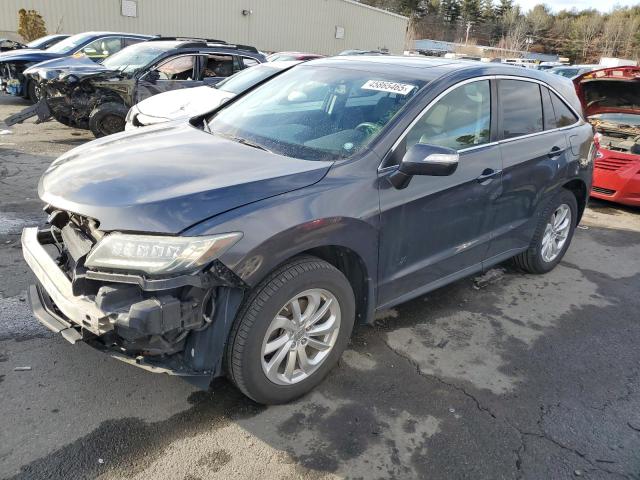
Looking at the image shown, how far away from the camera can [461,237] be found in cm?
346

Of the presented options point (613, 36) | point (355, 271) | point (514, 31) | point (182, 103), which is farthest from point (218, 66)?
point (514, 31)

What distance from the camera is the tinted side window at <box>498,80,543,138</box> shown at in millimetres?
3689

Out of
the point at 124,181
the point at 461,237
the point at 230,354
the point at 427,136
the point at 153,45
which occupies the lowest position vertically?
the point at 230,354

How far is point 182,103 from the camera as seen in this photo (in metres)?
7.22

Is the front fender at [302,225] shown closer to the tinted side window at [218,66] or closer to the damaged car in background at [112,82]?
the damaged car in background at [112,82]

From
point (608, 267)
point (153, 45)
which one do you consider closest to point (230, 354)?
point (608, 267)

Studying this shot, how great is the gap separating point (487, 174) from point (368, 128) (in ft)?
3.30

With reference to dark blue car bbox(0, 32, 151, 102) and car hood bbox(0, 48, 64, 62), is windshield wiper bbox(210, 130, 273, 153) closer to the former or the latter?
dark blue car bbox(0, 32, 151, 102)

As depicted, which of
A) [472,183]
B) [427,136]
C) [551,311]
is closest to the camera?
[427,136]

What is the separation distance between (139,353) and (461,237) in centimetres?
219

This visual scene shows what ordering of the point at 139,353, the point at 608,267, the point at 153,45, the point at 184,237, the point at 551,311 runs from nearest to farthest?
the point at 184,237 < the point at 139,353 < the point at 551,311 < the point at 608,267 < the point at 153,45

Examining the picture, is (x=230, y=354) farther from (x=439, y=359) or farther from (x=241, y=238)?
(x=439, y=359)

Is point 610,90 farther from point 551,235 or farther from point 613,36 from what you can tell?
point 613,36

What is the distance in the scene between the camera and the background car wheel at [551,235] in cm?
436
